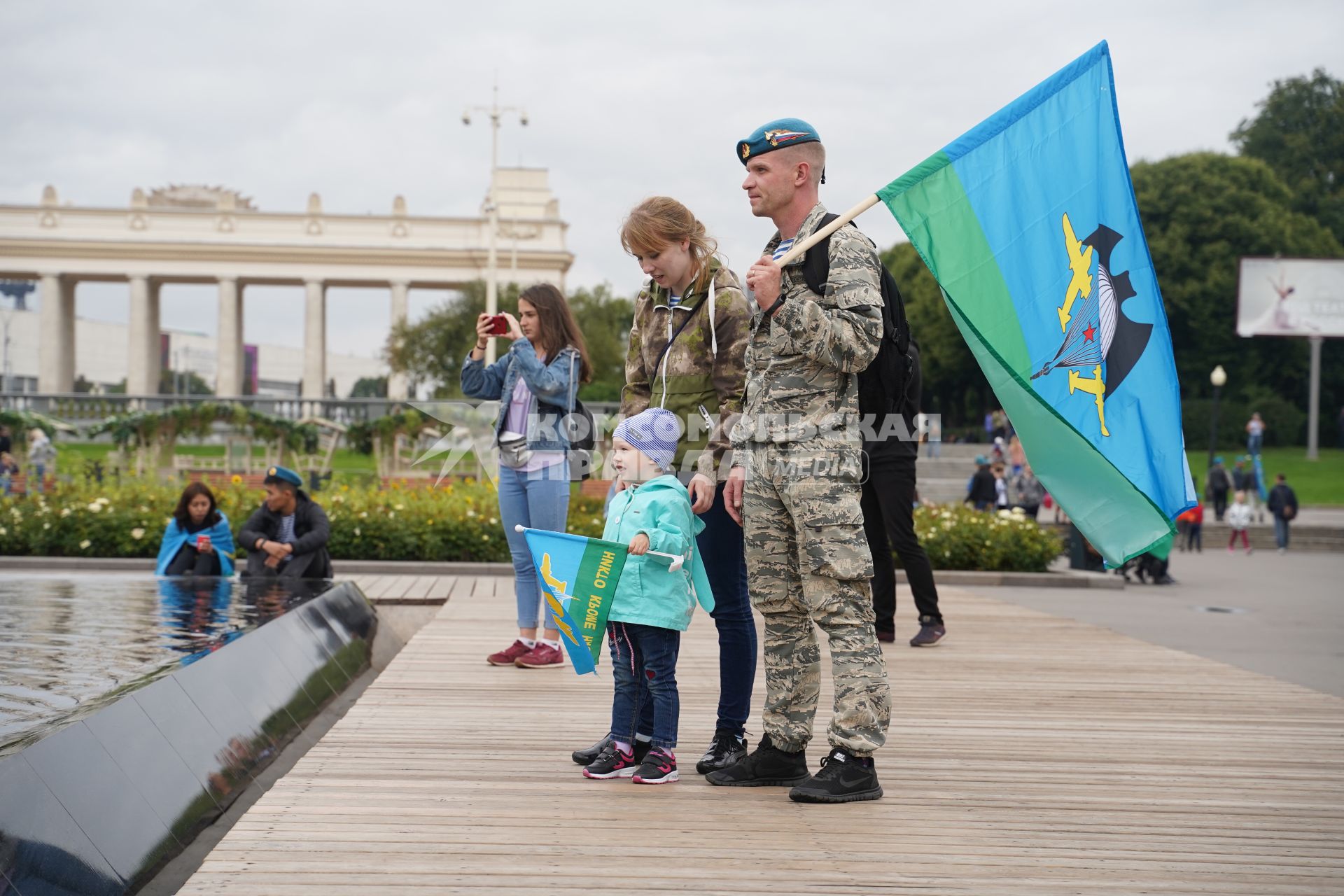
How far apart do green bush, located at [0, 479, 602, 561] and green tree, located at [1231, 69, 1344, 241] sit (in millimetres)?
57648

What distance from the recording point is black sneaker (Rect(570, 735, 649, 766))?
4023 mm

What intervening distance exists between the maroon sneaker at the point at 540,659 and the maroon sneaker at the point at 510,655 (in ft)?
0.06

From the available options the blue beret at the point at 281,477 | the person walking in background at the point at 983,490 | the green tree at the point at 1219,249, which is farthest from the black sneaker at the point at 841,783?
the green tree at the point at 1219,249

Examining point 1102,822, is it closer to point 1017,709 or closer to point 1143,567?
point 1017,709

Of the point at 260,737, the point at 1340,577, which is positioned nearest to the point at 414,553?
the point at 260,737

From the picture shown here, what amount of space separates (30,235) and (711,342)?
71205 millimetres

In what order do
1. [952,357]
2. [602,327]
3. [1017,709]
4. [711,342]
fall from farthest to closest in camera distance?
[952,357] → [602,327] → [1017,709] → [711,342]

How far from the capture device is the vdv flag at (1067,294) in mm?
3730

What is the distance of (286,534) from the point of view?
28.2 feet

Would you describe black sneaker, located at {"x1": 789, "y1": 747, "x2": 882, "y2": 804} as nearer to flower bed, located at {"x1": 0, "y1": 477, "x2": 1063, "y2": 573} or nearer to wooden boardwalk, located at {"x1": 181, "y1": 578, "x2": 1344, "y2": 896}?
wooden boardwalk, located at {"x1": 181, "y1": 578, "x2": 1344, "y2": 896}

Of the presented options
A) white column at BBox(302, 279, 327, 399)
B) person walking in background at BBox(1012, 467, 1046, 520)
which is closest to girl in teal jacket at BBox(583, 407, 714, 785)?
person walking in background at BBox(1012, 467, 1046, 520)

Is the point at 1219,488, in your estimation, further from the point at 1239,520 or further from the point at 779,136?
the point at 779,136

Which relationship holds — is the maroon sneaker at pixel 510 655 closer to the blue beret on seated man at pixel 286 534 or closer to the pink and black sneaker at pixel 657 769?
the pink and black sneaker at pixel 657 769

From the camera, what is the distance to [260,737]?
187 inches
